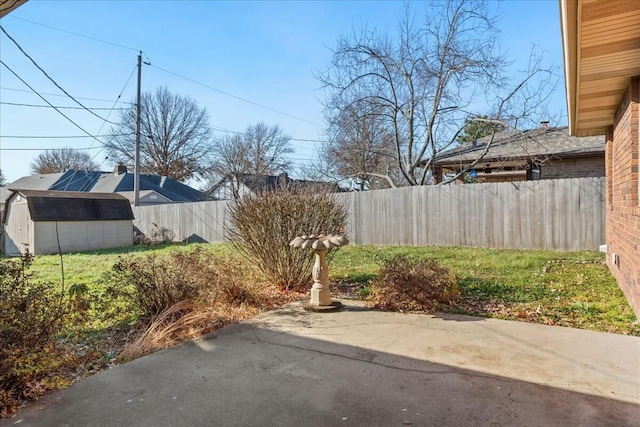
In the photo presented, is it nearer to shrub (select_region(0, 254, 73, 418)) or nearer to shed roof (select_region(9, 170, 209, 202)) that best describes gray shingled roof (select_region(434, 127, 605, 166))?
shrub (select_region(0, 254, 73, 418))

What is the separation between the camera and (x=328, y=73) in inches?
508

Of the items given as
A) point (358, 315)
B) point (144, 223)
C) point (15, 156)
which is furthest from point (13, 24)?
point (15, 156)

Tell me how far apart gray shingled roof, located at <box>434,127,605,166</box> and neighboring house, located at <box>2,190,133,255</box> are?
512 inches

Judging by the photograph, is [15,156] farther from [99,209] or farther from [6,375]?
[6,375]

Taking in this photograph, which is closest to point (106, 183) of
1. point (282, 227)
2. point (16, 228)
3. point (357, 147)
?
point (16, 228)

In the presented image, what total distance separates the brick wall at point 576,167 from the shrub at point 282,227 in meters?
10.3

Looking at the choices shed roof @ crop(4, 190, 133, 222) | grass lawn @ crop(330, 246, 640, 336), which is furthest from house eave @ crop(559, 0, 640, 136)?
shed roof @ crop(4, 190, 133, 222)

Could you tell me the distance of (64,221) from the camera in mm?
13992

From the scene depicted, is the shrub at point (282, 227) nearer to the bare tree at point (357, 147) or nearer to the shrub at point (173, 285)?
the shrub at point (173, 285)

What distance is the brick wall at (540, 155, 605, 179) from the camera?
1261cm

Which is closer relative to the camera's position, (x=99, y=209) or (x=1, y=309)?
(x=1, y=309)

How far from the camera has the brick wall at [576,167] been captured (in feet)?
41.4

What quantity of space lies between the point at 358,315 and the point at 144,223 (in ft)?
52.2

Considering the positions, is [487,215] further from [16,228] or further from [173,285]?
[16,228]
